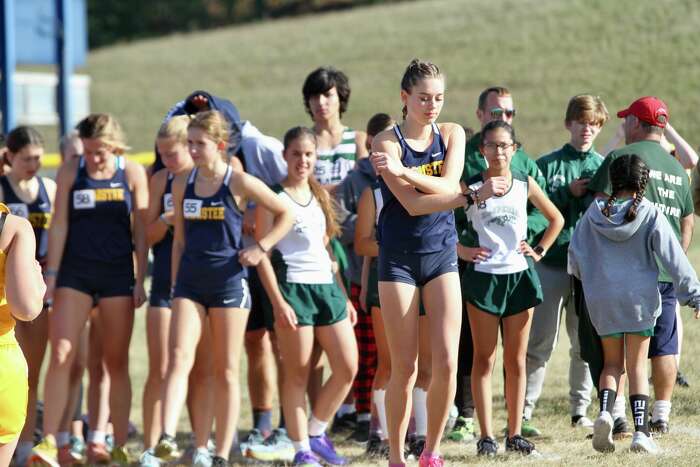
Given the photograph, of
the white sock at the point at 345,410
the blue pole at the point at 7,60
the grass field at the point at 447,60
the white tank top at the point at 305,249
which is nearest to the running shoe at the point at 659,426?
the white tank top at the point at 305,249

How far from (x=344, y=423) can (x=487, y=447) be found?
5.94ft

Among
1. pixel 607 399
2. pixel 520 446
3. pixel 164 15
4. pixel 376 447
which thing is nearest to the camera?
pixel 607 399

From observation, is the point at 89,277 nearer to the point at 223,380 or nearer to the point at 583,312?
the point at 223,380

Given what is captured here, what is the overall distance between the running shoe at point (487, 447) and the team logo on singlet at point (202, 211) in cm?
188

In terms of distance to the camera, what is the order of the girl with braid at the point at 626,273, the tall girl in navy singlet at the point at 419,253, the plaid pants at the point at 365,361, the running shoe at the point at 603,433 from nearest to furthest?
the tall girl in navy singlet at the point at 419,253, the running shoe at the point at 603,433, the girl with braid at the point at 626,273, the plaid pants at the point at 365,361

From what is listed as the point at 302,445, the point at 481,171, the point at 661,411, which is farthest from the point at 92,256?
the point at 661,411

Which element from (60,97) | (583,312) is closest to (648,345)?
(583,312)

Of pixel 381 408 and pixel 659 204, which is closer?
pixel 659 204

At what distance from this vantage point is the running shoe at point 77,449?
23.1 feet

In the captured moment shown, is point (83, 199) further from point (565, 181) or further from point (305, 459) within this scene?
point (565, 181)

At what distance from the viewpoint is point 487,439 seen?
6012 mm

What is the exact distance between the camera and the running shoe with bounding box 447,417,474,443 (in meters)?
6.59

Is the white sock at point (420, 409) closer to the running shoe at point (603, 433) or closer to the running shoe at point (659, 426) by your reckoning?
the running shoe at point (603, 433)

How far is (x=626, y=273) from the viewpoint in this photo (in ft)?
18.8
